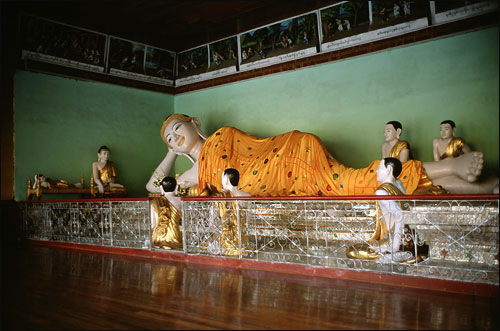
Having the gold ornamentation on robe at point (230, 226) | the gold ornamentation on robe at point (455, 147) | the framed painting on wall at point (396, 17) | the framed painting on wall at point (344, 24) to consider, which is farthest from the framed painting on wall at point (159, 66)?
the gold ornamentation on robe at point (455, 147)

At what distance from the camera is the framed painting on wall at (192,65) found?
7387 mm

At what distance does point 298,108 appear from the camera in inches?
246

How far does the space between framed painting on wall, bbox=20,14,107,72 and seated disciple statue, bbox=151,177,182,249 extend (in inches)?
132

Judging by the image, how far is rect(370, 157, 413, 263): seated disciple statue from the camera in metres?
2.87

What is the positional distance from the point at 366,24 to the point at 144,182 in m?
4.46

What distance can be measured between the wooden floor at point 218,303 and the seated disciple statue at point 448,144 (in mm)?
2392

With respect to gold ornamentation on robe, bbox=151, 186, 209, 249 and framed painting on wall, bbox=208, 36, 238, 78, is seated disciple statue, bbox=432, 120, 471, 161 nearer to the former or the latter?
gold ornamentation on robe, bbox=151, 186, 209, 249

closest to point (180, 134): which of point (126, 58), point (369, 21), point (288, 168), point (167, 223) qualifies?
point (288, 168)

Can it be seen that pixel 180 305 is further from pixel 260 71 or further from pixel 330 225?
pixel 260 71

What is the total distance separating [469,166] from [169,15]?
4.67m

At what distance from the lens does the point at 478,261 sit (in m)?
2.72

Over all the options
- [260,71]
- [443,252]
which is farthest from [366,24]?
[443,252]

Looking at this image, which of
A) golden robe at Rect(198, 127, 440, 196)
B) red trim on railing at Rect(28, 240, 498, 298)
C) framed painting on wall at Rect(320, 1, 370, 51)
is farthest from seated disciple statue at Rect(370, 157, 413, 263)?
framed painting on wall at Rect(320, 1, 370, 51)

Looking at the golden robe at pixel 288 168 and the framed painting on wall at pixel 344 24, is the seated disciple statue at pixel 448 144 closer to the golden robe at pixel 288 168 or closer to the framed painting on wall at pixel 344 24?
the golden robe at pixel 288 168
